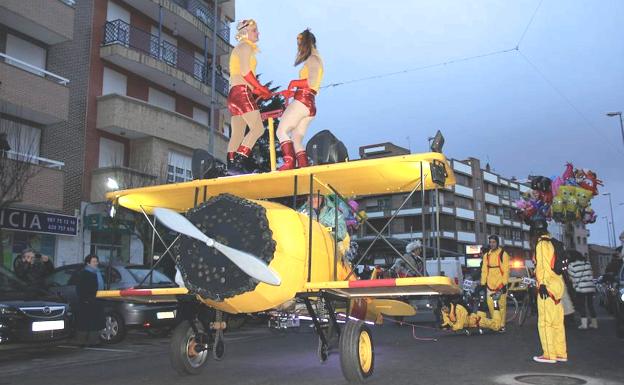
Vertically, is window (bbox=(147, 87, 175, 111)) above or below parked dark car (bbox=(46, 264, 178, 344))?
above

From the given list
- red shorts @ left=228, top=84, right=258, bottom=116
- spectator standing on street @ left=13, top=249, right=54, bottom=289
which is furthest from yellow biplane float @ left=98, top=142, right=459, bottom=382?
spectator standing on street @ left=13, top=249, right=54, bottom=289

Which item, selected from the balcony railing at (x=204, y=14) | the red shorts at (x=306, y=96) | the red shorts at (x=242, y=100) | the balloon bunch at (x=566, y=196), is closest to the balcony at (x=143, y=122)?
the balcony railing at (x=204, y=14)

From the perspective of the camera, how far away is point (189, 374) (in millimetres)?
6773

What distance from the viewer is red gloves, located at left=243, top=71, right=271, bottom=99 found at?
773 centimetres

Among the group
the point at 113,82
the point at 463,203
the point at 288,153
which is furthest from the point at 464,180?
the point at 288,153

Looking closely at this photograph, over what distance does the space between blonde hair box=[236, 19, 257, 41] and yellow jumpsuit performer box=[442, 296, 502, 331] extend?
6.35 m

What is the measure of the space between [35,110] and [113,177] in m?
3.47

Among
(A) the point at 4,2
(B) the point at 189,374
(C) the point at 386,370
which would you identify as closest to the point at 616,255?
(C) the point at 386,370

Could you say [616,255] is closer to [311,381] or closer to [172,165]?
[311,381]

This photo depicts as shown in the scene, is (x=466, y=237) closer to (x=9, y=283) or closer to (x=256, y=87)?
(x=9, y=283)

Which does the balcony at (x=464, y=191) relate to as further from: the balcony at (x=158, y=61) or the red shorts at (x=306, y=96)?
the red shorts at (x=306, y=96)

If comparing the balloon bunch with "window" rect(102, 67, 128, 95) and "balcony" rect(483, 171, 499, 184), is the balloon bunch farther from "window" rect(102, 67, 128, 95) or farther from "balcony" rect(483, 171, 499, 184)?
"balcony" rect(483, 171, 499, 184)

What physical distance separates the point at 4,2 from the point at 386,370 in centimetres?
1619

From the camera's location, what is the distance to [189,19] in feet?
82.3
